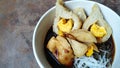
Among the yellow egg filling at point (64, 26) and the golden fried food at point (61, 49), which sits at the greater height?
the yellow egg filling at point (64, 26)

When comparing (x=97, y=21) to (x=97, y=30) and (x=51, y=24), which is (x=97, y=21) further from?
(x=51, y=24)

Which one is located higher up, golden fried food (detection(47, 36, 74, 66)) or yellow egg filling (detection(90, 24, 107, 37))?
yellow egg filling (detection(90, 24, 107, 37))

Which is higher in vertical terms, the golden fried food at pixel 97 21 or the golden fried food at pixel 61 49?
the golden fried food at pixel 97 21

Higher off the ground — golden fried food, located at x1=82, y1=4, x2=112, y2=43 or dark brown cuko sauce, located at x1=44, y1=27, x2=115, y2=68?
golden fried food, located at x1=82, y1=4, x2=112, y2=43

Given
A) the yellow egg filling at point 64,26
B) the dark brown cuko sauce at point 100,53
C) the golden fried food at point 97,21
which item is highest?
the golden fried food at point 97,21

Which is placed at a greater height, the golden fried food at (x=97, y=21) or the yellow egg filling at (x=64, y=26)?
the golden fried food at (x=97, y=21)

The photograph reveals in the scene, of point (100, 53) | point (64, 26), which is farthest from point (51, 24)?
point (100, 53)

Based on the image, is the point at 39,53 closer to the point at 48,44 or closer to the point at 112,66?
the point at 48,44

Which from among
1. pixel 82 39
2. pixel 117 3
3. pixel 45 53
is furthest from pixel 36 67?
pixel 117 3

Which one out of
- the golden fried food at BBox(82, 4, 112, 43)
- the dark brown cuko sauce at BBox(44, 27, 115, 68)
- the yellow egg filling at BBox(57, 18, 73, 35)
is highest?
the golden fried food at BBox(82, 4, 112, 43)
